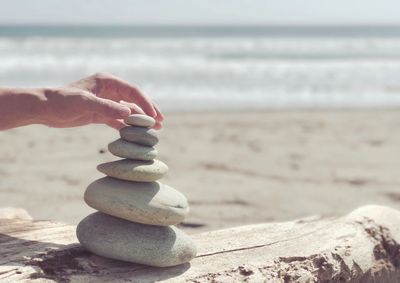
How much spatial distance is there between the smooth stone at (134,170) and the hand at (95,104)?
8.1 inches

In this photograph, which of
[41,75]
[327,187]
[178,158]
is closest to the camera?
[327,187]

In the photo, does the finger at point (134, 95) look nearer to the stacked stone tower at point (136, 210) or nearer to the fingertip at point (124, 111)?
the stacked stone tower at point (136, 210)

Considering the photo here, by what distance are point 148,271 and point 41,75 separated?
12.0m

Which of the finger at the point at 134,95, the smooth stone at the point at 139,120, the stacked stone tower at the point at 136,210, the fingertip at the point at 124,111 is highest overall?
the finger at the point at 134,95

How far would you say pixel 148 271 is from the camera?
2666 mm

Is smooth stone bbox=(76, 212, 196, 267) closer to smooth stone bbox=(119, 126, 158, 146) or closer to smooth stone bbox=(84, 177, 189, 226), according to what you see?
smooth stone bbox=(84, 177, 189, 226)

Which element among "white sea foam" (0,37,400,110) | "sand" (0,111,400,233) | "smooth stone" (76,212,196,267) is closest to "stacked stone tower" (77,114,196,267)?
"smooth stone" (76,212,196,267)

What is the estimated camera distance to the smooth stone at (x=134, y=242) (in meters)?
2.61

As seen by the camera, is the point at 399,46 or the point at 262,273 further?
the point at 399,46

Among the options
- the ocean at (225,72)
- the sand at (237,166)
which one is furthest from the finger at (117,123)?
the ocean at (225,72)

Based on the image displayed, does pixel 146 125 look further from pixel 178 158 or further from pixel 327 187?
pixel 178 158

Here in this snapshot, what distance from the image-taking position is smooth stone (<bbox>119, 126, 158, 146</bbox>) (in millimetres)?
2701

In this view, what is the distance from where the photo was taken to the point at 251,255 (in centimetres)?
291

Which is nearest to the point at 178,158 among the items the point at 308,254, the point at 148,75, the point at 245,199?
the point at 245,199
